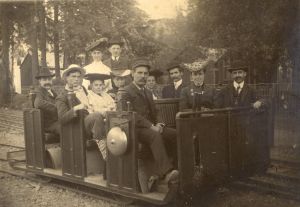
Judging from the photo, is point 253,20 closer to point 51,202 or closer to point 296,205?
point 296,205

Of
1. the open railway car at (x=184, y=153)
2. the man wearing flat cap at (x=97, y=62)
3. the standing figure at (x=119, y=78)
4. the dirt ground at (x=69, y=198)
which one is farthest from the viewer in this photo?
the man wearing flat cap at (x=97, y=62)

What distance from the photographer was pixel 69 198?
18.6 feet

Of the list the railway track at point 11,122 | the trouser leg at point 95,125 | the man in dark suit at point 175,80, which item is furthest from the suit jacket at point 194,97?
the railway track at point 11,122

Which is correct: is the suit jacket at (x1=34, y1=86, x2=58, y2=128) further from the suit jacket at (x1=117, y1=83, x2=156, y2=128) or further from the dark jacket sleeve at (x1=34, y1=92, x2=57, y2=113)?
the suit jacket at (x1=117, y1=83, x2=156, y2=128)

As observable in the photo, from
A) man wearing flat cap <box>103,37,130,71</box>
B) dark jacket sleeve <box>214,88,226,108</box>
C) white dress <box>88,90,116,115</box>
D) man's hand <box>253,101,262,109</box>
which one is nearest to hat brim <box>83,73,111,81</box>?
white dress <box>88,90,116,115</box>

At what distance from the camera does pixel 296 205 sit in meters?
4.91

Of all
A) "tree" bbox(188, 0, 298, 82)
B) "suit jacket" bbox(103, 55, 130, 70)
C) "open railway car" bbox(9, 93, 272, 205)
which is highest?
"tree" bbox(188, 0, 298, 82)

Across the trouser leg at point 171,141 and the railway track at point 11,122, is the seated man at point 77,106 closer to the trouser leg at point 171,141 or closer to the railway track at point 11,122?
the trouser leg at point 171,141

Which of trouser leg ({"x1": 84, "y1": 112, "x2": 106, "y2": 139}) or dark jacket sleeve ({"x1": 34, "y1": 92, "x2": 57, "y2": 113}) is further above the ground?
dark jacket sleeve ({"x1": 34, "y1": 92, "x2": 57, "y2": 113})

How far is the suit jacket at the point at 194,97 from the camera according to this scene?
18.5 feet

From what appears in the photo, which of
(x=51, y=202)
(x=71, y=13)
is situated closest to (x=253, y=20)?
(x=51, y=202)

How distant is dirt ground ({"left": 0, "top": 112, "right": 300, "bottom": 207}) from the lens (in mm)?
5066

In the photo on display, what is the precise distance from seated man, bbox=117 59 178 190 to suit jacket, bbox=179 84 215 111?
551 millimetres

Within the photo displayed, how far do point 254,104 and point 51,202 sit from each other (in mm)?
2968
